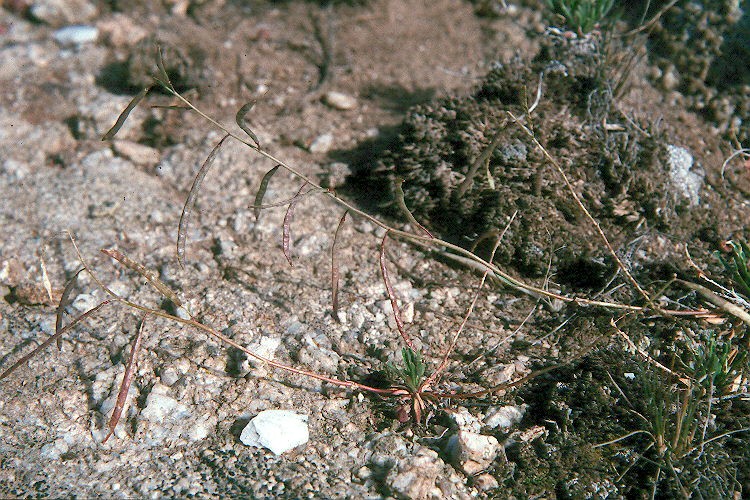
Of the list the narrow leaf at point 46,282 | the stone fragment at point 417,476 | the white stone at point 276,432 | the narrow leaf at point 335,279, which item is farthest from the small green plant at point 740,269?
the narrow leaf at point 46,282

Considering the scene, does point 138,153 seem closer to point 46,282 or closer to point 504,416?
point 46,282

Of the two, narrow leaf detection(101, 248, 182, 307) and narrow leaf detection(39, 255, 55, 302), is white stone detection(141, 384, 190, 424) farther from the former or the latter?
narrow leaf detection(39, 255, 55, 302)

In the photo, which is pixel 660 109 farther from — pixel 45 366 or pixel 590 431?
pixel 45 366

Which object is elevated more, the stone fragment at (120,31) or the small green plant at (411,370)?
the small green plant at (411,370)

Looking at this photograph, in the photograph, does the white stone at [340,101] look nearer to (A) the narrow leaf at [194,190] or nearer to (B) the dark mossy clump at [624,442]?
(A) the narrow leaf at [194,190]

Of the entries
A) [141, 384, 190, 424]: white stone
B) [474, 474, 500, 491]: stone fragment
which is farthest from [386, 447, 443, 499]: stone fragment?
[141, 384, 190, 424]: white stone

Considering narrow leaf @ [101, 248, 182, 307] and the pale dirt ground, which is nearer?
the pale dirt ground
